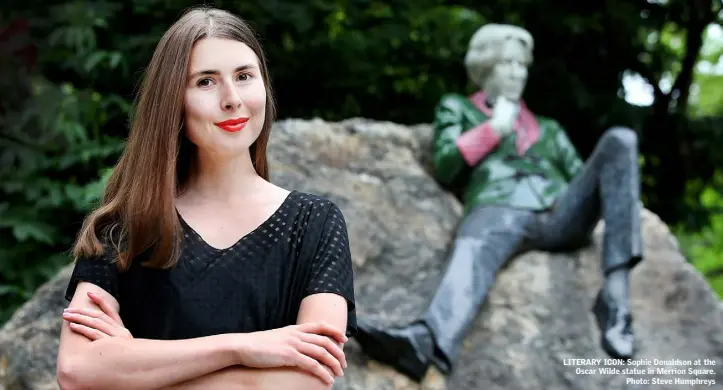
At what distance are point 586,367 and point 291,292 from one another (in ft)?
6.95

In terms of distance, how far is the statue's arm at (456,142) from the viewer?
424cm

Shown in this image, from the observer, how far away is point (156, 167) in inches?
70.9

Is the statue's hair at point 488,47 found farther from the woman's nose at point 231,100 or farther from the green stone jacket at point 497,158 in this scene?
the woman's nose at point 231,100

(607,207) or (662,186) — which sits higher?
(607,207)

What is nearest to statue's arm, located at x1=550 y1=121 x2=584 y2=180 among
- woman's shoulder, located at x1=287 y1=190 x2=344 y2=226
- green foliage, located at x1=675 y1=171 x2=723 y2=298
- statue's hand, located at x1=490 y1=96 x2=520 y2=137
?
statue's hand, located at x1=490 y1=96 x2=520 y2=137

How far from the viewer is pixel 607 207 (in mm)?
3879

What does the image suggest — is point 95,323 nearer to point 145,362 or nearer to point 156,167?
point 145,362

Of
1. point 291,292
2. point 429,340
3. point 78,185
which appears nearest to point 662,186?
point 429,340

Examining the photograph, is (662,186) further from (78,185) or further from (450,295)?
(78,185)

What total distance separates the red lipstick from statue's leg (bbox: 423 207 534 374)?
191 centimetres

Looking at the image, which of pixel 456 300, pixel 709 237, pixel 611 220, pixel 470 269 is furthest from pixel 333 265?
pixel 709 237

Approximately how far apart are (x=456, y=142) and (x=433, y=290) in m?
0.79

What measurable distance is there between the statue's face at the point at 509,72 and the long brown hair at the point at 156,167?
8.90 feet

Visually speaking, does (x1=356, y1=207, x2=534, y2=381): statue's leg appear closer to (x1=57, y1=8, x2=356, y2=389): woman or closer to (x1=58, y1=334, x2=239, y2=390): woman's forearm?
(x1=57, y1=8, x2=356, y2=389): woman
